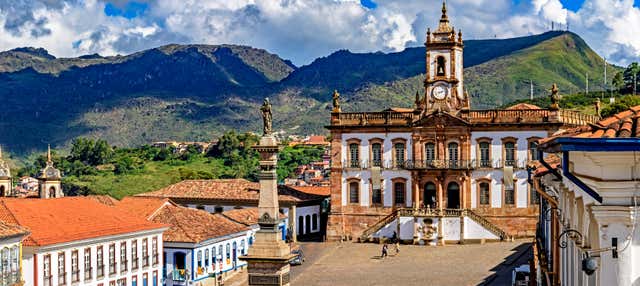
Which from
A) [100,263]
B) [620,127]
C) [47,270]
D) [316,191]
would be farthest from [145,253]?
[620,127]

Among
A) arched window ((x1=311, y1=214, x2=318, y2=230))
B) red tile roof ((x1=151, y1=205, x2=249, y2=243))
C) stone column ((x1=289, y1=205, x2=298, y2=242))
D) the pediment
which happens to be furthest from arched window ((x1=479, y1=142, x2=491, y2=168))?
red tile roof ((x1=151, y1=205, x2=249, y2=243))

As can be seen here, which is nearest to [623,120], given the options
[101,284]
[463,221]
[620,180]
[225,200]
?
[620,180]

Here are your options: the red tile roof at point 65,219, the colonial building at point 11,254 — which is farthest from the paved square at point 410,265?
the colonial building at point 11,254

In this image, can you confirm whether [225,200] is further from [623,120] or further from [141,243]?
[623,120]

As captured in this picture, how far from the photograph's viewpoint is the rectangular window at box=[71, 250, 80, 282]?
36.7 meters

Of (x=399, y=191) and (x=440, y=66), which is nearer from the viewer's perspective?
(x=440, y=66)

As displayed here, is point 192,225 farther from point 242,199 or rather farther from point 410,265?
point 242,199

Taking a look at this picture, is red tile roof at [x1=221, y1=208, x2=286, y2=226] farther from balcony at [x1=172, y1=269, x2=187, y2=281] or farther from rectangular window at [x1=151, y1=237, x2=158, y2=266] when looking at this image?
rectangular window at [x1=151, y1=237, x2=158, y2=266]

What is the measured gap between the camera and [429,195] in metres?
54.4

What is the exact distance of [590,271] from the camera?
270 inches

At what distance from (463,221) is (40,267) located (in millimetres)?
25259

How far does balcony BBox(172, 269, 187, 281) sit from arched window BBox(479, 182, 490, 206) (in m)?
18.3

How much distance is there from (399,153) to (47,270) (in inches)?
969

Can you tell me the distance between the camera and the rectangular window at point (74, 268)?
120 ft
